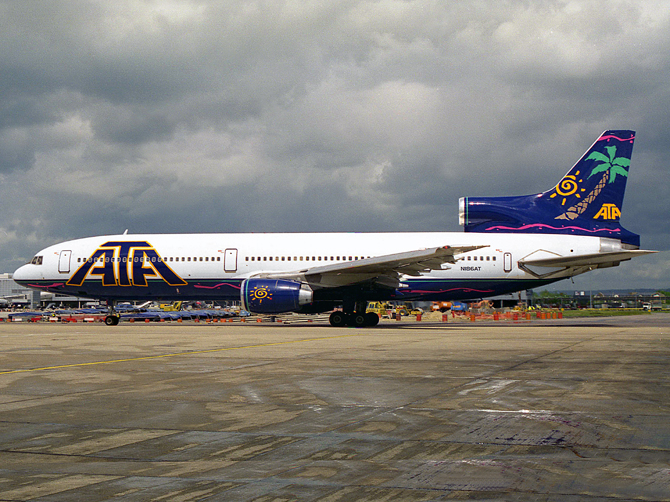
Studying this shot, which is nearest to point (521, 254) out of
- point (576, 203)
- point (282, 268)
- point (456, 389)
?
point (576, 203)

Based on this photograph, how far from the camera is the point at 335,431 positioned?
5.88 m

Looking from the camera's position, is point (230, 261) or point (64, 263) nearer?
point (230, 261)

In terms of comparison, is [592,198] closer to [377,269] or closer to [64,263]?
[377,269]

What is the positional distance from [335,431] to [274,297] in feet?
67.2

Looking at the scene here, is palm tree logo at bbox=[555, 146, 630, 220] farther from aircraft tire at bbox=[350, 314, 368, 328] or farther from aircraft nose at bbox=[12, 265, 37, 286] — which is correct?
aircraft nose at bbox=[12, 265, 37, 286]

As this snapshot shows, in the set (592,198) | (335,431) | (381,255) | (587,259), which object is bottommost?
(335,431)

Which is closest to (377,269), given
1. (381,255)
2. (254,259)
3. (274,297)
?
(381,255)

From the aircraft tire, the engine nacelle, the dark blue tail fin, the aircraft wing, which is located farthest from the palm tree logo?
the engine nacelle

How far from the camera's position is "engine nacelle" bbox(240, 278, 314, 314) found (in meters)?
26.2

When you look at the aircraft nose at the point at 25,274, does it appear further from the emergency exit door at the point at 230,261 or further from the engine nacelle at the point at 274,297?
the engine nacelle at the point at 274,297

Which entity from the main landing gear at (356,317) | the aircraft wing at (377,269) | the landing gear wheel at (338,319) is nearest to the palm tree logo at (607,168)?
the aircraft wing at (377,269)

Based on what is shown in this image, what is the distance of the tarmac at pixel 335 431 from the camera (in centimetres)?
417

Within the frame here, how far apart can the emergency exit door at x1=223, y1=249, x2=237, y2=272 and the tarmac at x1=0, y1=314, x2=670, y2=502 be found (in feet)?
57.3

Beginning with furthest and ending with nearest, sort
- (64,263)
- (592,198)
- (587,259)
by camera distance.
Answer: (64,263)
(592,198)
(587,259)
